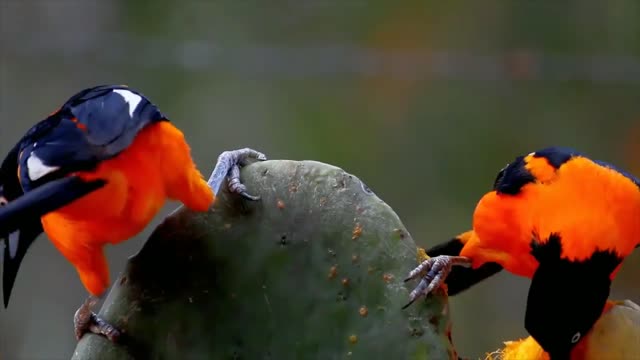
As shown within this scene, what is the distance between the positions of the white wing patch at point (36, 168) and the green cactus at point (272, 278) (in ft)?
0.67

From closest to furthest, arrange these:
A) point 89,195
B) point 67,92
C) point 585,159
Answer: point 89,195 < point 585,159 < point 67,92

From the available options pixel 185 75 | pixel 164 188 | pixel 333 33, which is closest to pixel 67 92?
pixel 185 75

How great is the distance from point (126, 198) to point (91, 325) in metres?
0.21

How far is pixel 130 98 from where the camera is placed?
1179mm

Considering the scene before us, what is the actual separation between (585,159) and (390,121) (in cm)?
199

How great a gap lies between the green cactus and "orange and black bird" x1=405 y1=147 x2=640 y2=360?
65 millimetres

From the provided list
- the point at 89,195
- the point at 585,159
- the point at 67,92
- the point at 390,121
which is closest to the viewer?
the point at 89,195

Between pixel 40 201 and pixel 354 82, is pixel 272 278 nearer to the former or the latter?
pixel 40 201

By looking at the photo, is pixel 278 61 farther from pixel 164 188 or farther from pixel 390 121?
pixel 164 188

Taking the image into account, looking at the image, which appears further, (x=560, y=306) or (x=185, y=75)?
(x=185, y=75)

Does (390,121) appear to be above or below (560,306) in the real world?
below

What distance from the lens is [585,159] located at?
1.26m

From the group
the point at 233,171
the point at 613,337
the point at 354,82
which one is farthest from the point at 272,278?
the point at 354,82

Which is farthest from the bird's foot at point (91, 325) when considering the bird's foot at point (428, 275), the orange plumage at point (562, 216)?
the orange plumage at point (562, 216)
